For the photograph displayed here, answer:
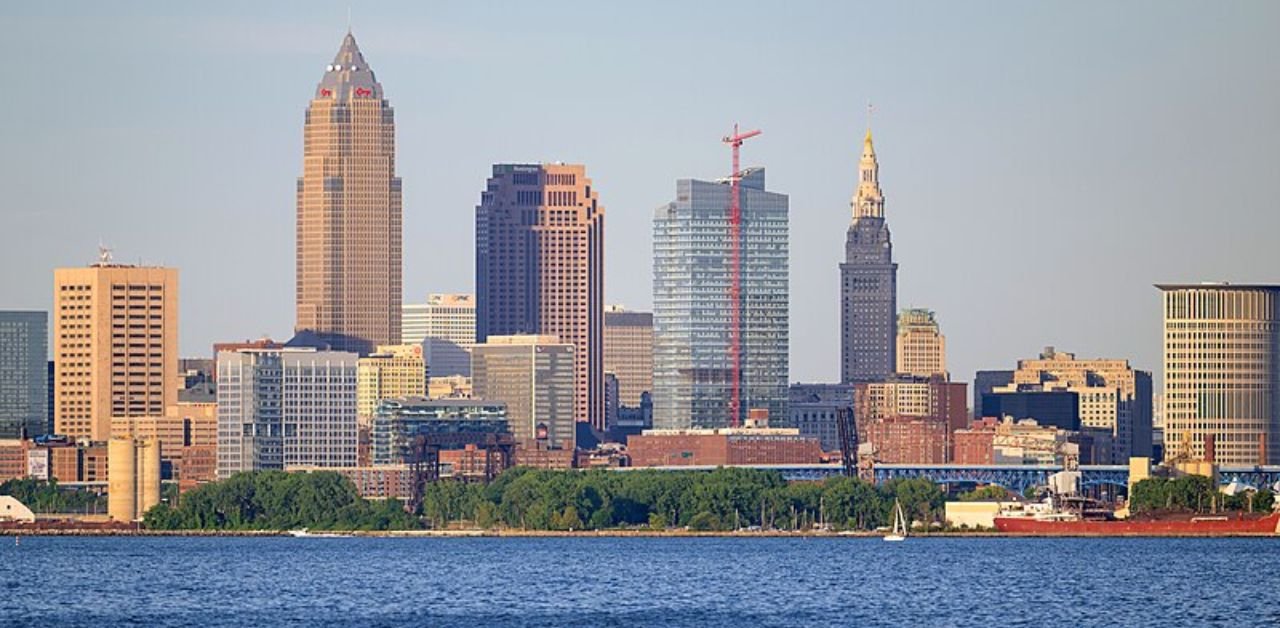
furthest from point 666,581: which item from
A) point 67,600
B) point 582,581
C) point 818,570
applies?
point 67,600

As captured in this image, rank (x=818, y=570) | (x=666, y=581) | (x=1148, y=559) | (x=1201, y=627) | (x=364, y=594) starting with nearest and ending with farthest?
(x=1201, y=627) < (x=364, y=594) < (x=666, y=581) < (x=818, y=570) < (x=1148, y=559)

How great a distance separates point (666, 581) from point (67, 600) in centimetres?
2909

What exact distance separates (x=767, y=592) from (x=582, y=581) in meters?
13.2

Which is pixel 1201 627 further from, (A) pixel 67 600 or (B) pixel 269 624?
(A) pixel 67 600

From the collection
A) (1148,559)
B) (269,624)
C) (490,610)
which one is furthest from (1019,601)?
(1148,559)

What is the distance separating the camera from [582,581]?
530 ft

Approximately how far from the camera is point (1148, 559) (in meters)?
188

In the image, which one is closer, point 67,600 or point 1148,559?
point 67,600

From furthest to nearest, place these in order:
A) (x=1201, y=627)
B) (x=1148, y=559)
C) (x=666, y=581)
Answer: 1. (x=1148, y=559)
2. (x=666, y=581)
3. (x=1201, y=627)

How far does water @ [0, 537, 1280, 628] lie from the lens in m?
134

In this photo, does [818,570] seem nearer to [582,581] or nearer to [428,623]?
A: [582,581]

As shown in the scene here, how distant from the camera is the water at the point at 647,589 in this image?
439ft

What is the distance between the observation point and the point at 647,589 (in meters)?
154

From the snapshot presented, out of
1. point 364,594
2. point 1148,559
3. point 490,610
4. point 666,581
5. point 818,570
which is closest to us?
point 490,610
